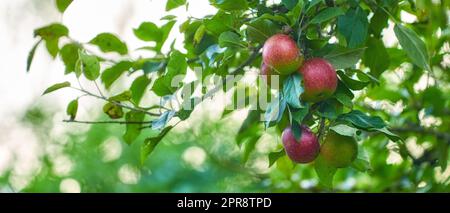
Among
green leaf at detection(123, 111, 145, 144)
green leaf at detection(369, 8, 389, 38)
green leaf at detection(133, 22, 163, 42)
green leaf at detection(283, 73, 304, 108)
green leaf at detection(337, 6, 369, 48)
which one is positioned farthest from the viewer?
green leaf at detection(133, 22, 163, 42)

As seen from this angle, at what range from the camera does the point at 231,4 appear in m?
0.91

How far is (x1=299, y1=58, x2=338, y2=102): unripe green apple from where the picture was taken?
818 mm

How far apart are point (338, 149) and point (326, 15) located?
178mm

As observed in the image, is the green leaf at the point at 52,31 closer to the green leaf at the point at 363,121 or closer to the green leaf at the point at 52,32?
the green leaf at the point at 52,32

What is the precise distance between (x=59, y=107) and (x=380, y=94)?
79.0 inches

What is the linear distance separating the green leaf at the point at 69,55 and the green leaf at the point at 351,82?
1.73ft

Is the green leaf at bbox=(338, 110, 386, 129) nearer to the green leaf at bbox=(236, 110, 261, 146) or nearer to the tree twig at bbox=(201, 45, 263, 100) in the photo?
the tree twig at bbox=(201, 45, 263, 100)

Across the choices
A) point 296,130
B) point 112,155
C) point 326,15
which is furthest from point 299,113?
point 112,155

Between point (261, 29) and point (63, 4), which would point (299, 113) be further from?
point (63, 4)

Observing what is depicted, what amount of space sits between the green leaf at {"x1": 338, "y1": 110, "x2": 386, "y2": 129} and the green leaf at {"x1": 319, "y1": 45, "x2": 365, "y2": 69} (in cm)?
7

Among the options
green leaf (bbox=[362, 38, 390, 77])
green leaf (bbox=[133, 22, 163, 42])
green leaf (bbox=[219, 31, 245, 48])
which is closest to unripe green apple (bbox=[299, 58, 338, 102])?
green leaf (bbox=[219, 31, 245, 48])

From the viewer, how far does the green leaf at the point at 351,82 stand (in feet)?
2.79

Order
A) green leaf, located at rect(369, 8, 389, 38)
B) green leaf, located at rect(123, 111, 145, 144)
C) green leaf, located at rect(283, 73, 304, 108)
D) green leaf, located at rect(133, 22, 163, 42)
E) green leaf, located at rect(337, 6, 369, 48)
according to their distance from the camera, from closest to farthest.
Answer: green leaf, located at rect(283, 73, 304, 108)
green leaf, located at rect(337, 6, 369, 48)
green leaf, located at rect(369, 8, 389, 38)
green leaf, located at rect(123, 111, 145, 144)
green leaf, located at rect(133, 22, 163, 42)

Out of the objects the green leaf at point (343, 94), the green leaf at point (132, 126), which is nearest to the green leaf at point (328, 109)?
the green leaf at point (343, 94)
